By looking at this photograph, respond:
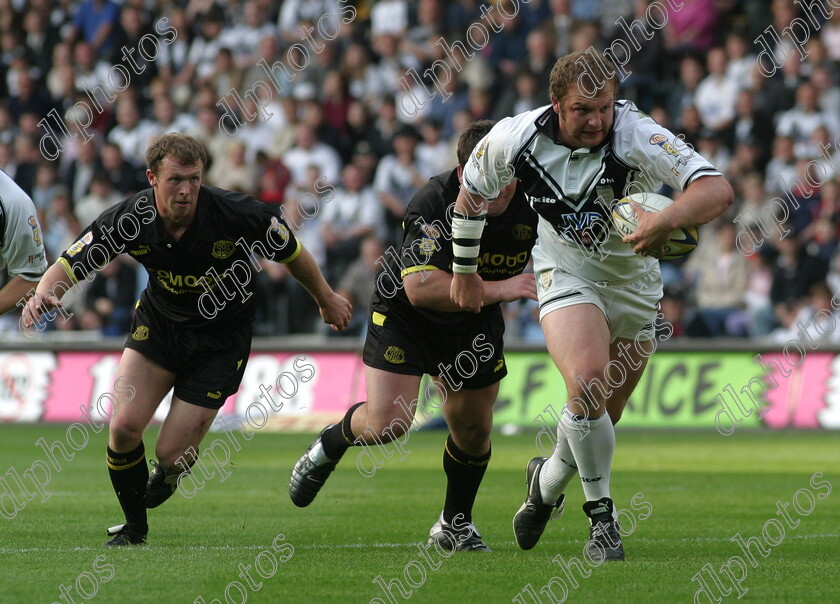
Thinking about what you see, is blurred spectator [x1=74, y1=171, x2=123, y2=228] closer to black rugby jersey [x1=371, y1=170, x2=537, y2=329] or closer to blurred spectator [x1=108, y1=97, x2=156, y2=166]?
blurred spectator [x1=108, y1=97, x2=156, y2=166]

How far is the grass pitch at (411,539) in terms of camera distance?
20.0ft

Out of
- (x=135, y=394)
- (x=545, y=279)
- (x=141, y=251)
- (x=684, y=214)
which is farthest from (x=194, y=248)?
(x=684, y=214)

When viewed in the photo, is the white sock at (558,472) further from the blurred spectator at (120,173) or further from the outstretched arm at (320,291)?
the blurred spectator at (120,173)

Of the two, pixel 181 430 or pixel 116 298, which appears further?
pixel 116 298

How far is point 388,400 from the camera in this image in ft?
25.9

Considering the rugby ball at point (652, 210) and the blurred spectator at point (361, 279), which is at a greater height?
the rugby ball at point (652, 210)

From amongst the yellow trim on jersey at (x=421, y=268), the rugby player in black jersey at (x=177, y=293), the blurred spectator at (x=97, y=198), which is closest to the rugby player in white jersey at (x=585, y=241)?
the yellow trim on jersey at (x=421, y=268)

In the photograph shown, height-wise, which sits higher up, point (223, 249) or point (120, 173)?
point (223, 249)

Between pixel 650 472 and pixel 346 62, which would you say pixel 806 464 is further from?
pixel 346 62

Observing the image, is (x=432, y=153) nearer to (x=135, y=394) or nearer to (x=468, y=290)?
(x=135, y=394)

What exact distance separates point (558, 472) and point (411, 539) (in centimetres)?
122

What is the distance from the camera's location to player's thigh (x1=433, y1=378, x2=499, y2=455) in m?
7.86

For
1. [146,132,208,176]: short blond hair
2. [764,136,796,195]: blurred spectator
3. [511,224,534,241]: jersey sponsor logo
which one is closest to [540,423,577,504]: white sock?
[511,224,534,241]: jersey sponsor logo

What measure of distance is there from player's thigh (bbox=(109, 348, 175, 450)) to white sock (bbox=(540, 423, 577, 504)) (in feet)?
7.74
